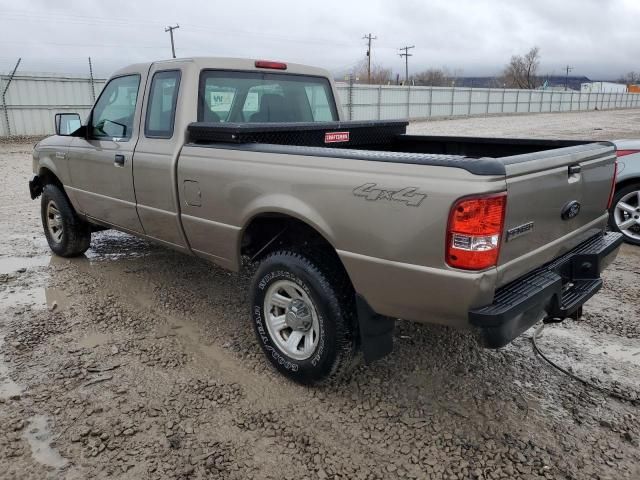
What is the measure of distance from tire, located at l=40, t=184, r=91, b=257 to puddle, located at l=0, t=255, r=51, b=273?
169 millimetres

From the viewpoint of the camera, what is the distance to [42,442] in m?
2.70

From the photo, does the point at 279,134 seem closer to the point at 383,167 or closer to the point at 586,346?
the point at 383,167

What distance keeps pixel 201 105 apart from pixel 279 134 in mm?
641

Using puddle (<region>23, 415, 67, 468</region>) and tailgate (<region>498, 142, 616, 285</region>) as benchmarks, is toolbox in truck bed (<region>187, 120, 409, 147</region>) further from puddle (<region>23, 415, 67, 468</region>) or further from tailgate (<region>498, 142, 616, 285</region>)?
puddle (<region>23, 415, 67, 468</region>)

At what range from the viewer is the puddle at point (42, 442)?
8.41ft

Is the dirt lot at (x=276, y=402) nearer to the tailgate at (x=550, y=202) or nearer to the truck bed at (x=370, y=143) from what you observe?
the tailgate at (x=550, y=202)

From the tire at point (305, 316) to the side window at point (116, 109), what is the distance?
80.0 inches

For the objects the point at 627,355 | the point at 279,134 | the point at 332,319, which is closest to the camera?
the point at 332,319

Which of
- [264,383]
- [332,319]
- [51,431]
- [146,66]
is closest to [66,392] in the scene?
[51,431]

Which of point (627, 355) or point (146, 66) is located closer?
point (627, 355)

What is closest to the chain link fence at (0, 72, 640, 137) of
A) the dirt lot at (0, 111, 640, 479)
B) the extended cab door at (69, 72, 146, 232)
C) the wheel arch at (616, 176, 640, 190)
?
the wheel arch at (616, 176, 640, 190)

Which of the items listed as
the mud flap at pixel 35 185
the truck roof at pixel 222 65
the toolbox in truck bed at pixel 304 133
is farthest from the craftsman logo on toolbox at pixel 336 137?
the mud flap at pixel 35 185

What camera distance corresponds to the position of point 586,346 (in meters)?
3.62

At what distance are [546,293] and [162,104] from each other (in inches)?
121
